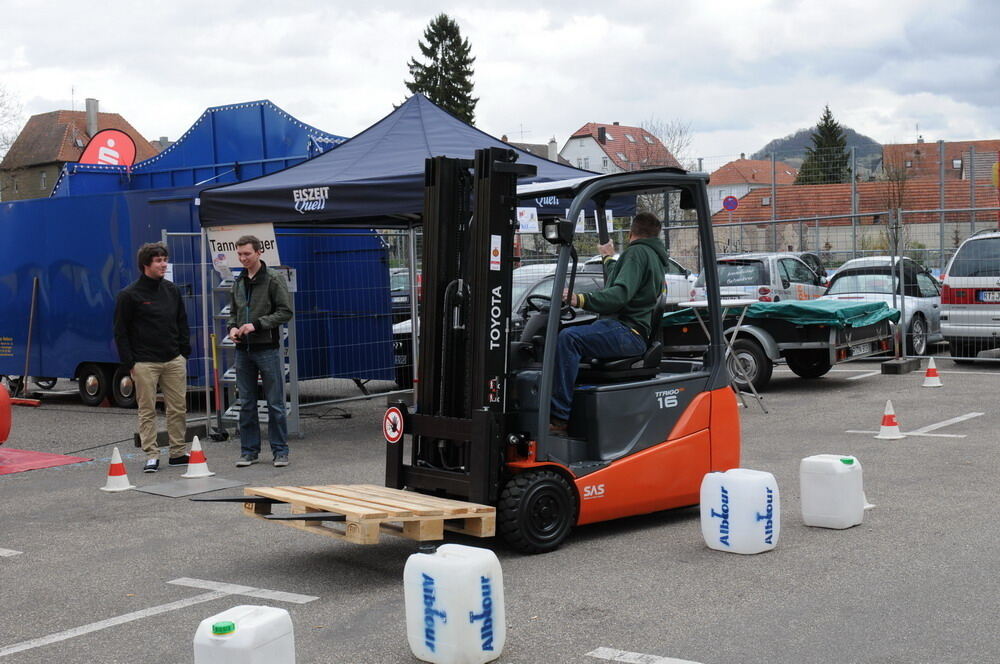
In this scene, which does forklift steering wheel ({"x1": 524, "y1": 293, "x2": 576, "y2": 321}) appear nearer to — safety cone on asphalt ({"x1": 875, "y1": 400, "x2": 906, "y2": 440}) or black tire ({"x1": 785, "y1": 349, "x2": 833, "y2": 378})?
safety cone on asphalt ({"x1": 875, "y1": 400, "x2": 906, "y2": 440})

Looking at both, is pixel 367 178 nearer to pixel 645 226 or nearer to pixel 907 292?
pixel 645 226

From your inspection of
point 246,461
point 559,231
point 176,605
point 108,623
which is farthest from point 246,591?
point 246,461

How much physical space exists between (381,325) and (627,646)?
9.66m

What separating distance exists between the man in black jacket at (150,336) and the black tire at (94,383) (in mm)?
5407

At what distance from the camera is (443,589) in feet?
14.9

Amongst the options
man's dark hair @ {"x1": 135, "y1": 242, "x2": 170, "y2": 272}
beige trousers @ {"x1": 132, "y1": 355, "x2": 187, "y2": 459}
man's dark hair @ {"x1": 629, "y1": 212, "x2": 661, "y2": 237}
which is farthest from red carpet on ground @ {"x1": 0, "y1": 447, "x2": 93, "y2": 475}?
man's dark hair @ {"x1": 629, "y1": 212, "x2": 661, "y2": 237}

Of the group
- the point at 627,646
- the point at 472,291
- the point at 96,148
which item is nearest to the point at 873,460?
the point at 472,291

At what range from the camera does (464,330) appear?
6.68m

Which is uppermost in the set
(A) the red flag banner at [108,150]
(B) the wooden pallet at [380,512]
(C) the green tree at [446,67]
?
(C) the green tree at [446,67]

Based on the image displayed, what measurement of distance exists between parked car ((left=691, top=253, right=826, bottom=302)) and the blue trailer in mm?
7218

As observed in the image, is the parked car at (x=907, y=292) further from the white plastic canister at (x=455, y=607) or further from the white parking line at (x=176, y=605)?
the white plastic canister at (x=455, y=607)

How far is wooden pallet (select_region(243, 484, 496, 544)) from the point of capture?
18.6ft

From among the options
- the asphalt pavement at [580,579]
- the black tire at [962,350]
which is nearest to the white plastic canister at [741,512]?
the asphalt pavement at [580,579]

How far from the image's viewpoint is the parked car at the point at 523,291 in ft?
27.1
